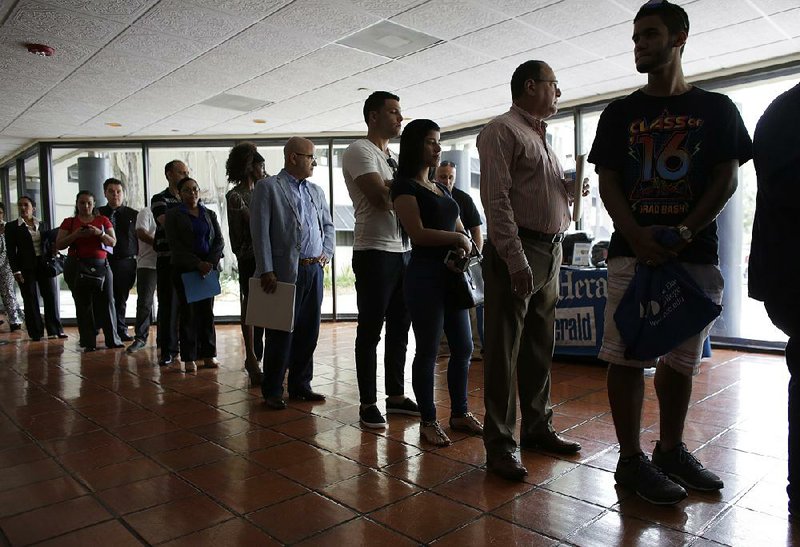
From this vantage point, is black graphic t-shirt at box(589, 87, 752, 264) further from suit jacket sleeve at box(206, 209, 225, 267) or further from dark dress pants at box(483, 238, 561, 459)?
suit jacket sleeve at box(206, 209, 225, 267)

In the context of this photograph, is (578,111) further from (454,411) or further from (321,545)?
(321,545)

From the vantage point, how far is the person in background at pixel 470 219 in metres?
3.54

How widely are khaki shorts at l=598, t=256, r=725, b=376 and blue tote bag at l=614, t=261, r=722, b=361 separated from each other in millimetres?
43

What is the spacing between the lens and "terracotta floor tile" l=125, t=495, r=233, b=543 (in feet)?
6.19

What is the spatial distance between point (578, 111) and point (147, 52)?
13.6ft

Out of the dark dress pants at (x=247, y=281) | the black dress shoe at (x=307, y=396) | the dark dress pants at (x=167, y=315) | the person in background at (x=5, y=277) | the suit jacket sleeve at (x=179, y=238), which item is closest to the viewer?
the black dress shoe at (x=307, y=396)

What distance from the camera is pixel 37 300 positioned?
21.4 ft

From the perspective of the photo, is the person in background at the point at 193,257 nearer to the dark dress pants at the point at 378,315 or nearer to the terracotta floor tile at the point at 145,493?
the dark dress pants at the point at 378,315

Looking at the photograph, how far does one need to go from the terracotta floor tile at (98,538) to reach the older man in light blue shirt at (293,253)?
55.9 inches

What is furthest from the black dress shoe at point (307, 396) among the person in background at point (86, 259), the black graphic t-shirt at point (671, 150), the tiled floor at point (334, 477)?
the person in background at point (86, 259)

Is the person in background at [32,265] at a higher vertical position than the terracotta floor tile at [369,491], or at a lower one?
higher

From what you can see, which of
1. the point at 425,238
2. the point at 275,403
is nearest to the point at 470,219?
the point at 425,238

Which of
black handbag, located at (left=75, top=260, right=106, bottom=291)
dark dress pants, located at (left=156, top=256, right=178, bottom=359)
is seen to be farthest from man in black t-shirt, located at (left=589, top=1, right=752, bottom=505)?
black handbag, located at (left=75, top=260, right=106, bottom=291)

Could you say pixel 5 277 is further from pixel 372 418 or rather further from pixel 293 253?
pixel 372 418
